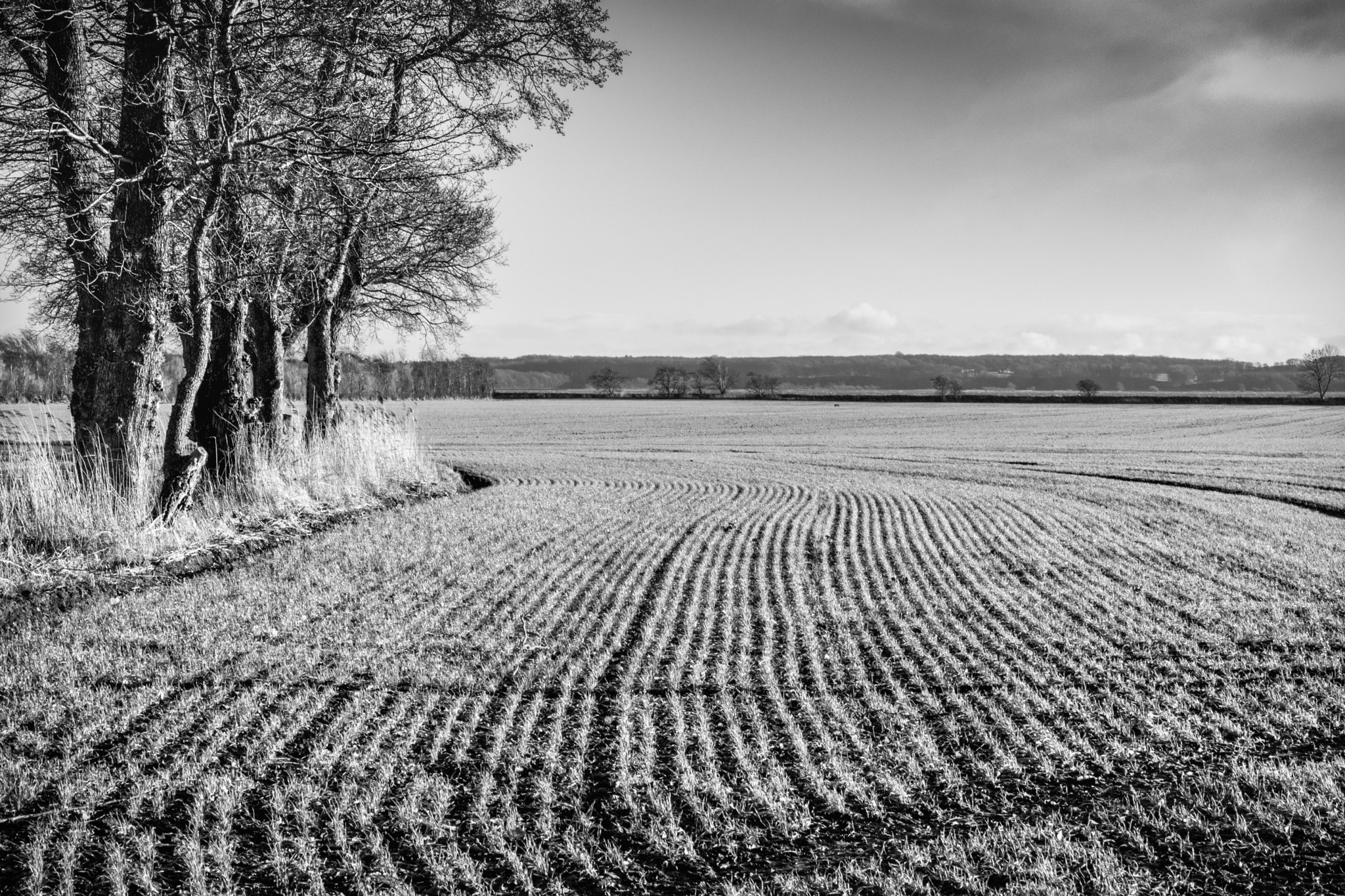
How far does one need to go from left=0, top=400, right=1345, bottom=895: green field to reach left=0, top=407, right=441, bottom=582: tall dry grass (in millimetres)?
977

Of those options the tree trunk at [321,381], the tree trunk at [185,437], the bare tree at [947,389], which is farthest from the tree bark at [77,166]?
the bare tree at [947,389]

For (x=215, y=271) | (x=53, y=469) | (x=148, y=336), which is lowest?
(x=53, y=469)

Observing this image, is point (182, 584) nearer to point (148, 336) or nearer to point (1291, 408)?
point (148, 336)

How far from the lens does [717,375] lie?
124 meters

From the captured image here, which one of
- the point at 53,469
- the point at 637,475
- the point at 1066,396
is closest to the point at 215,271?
the point at 53,469

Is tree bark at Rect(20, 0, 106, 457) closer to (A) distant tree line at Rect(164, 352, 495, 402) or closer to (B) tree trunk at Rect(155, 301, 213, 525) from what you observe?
(B) tree trunk at Rect(155, 301, 213, 525)

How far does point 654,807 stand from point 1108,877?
197cm

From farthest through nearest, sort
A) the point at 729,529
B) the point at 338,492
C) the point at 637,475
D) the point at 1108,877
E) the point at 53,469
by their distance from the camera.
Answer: the point at 637,475
the point at 338,492
the point at 729,529
the point at 53,469
the point at 1108,877

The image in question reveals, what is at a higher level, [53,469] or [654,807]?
[53,469]

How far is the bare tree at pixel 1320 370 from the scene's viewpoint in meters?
91.9

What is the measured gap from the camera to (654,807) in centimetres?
389

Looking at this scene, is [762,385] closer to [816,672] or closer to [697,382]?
[697,382]

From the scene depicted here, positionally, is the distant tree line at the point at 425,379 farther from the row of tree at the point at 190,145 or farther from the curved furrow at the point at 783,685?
the curved furrow at the point at 783,685

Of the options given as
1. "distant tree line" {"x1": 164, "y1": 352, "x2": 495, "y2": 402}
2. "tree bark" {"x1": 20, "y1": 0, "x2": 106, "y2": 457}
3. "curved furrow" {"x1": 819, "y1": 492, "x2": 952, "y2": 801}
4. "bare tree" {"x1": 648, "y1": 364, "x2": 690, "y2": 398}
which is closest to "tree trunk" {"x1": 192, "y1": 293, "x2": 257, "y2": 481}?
"tree bark" {"x1": 20, "y1": 0, "x2": 106, "y2": 457}
